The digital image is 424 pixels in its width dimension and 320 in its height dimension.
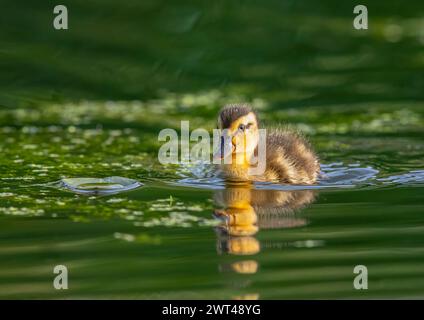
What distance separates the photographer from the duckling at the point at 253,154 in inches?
309

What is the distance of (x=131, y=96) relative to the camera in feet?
34.4

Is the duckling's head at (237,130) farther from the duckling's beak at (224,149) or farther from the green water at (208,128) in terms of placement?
the green water at (208,128)

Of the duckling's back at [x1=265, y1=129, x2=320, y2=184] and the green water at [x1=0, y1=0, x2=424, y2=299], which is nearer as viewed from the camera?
the green water at [x1=0, y1=0, x2=424, y2=299]

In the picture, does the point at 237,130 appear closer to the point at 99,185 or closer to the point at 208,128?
the point at 99,185

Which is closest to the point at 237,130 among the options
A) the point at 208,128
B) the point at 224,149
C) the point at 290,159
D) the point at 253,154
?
the point at 224,149

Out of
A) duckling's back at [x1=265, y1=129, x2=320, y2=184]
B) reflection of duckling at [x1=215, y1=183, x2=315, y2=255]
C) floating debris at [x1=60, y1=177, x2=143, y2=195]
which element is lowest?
reflection of duckling at [x1=215, y1=183, x2=315, y2=255]

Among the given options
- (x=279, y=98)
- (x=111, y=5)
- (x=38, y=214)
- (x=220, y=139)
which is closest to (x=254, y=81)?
(x=279, y=98)

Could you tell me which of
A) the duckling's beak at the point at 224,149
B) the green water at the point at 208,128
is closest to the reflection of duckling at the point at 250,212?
the green water at the point at 208,128

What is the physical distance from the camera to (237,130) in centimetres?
790

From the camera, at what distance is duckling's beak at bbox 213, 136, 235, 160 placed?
25.5 feet

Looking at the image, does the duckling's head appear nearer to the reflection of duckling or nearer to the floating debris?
the reflection of duckling

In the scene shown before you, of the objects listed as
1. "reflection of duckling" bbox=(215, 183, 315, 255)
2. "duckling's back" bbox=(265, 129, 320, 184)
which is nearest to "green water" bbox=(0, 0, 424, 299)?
"reflection of duckling" bbox=(215, 183, 315, 255)

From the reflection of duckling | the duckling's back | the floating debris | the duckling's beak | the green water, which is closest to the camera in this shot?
the green water

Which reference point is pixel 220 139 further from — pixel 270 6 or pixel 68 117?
pixel 270 6
